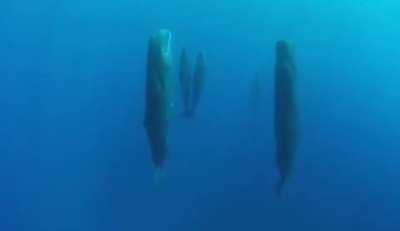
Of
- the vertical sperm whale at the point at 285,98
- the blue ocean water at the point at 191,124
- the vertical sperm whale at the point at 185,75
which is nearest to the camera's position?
the vertical sperm whale at the point at 285,98

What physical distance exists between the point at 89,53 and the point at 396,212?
1979mm

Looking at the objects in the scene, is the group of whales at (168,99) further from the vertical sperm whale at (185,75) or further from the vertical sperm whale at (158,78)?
the vertical sperm whale at (185,75)

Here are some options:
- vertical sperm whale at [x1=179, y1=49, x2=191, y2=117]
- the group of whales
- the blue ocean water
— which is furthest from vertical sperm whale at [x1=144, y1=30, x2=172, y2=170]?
the blue ocean water

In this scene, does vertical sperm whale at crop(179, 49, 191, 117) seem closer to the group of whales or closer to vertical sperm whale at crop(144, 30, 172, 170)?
the group of whales

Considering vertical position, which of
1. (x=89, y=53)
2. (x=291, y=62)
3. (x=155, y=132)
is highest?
(x=291, y=62)

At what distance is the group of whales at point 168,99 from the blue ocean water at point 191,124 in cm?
154

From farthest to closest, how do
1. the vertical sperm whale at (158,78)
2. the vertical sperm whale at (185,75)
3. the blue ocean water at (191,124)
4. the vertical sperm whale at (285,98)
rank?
1. the blue ocean water at (191,124)
2. the vertical sperm whale at (185,75)
3. the vertical sperm whale at (285,98)
4. the vertical sperm whale at (158,78)

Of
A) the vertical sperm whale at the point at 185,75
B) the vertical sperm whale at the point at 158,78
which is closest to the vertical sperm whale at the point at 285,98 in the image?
the vertical sperm whale at the point at 158,78

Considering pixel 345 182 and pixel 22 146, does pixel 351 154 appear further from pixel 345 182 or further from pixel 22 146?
pixel 22 146

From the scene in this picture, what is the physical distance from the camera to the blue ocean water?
4.26m

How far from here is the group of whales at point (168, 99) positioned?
93.4 inches

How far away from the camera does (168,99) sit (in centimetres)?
242

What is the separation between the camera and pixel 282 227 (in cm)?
435

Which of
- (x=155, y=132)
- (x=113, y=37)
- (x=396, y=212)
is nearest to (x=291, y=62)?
(x=155, y=132)
